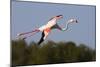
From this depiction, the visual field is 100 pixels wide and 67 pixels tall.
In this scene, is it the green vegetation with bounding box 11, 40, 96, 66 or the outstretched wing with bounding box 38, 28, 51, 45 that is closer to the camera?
the green vegetation with bounding box 11, 40, 96, 66

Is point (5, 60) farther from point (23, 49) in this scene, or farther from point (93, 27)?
point (93, 27)

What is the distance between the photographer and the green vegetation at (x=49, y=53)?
2.68 meters

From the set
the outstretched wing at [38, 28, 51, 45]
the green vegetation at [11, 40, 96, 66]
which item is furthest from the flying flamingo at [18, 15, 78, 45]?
the green vegetation at [11, 40, 96, 66]

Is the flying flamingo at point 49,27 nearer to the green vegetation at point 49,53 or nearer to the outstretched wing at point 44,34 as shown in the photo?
the outstretched wing at point 44,34

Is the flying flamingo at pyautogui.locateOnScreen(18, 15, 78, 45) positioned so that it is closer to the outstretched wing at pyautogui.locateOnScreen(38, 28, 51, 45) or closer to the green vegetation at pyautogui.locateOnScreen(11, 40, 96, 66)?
the outstretched wing at pyautogui.locateOnScreen(38, 28, 51, 45)

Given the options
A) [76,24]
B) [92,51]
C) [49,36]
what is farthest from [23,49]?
[92,51]

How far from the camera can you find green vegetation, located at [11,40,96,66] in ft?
8.80

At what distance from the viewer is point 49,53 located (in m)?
2.84

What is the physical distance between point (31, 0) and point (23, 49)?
25.7 inches

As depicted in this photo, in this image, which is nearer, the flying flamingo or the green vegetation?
the green vegetation

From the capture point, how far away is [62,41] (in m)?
2.90

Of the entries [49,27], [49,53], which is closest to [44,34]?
[49,27]

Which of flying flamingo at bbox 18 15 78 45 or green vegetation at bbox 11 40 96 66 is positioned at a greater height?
flying flamingo at bbox 18 15 78 45

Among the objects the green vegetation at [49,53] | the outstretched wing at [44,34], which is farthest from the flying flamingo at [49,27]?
the green vegetation at [49,53]
